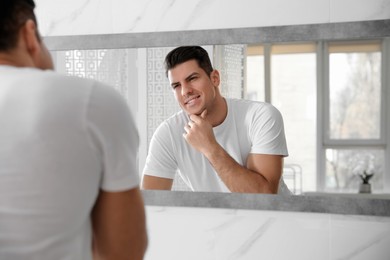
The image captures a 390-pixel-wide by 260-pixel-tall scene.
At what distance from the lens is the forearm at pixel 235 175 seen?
1797mm

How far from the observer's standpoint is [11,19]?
79 cm

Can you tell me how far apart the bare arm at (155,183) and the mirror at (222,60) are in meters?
0.03

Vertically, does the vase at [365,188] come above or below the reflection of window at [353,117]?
below

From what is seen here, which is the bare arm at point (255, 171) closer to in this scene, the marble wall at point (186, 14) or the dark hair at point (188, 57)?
the dark hair at point (188, 57)

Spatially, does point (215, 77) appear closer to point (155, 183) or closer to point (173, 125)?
point (173, 125)

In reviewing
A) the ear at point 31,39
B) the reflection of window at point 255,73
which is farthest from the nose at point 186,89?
the ear at point 31,39

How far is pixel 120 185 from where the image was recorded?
81cm

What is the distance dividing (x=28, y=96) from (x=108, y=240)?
0.88ft

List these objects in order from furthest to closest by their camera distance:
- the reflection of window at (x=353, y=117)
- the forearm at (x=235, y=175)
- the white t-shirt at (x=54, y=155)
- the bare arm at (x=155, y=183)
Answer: the bare arm at (x=155, y=183) < the forearm at (x=235, y=175) < the reflection of window at (x=353, y=117) < the white t-shirt at (x=54, y=155)

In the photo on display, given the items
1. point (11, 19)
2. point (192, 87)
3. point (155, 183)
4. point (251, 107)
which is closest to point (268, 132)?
point (251, 107)

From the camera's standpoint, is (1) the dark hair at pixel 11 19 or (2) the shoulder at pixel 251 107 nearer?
(1) the dark hair at pixel 11 19

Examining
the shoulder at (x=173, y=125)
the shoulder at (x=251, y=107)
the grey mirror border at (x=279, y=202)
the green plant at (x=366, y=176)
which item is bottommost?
the grey mirror border at (x=279, y=202)

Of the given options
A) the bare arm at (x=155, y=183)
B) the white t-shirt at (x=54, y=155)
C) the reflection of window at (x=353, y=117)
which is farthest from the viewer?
the bare arm at (x=155, y=183)

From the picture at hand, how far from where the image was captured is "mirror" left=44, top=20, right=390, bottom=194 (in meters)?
1.75
